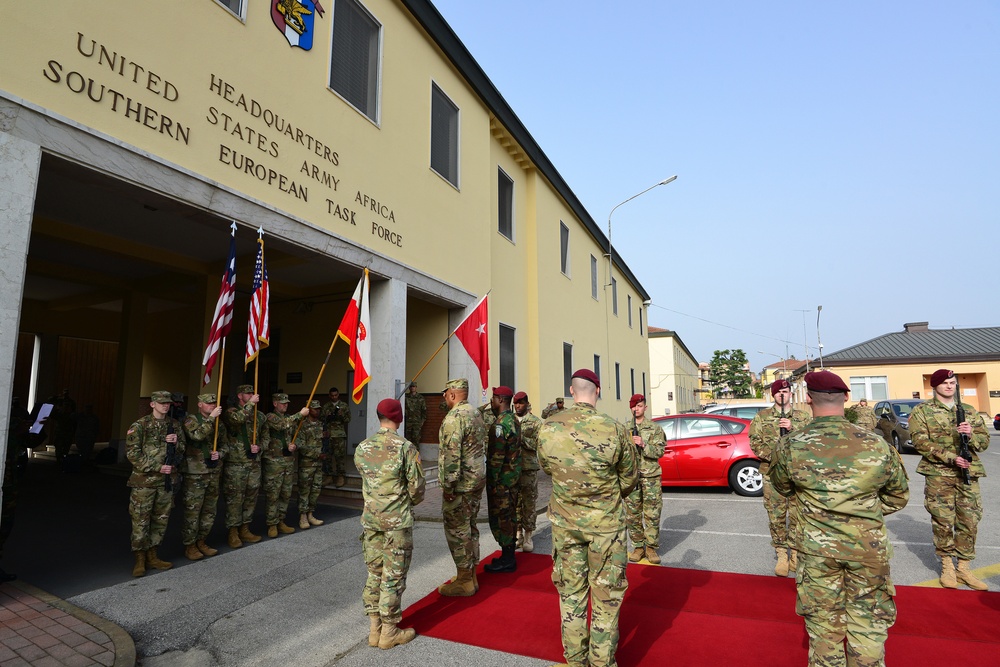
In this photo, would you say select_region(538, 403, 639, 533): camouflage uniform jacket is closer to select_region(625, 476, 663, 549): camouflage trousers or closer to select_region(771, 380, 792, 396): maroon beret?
select_region(625, 476, 663, 549): camouflage trousers

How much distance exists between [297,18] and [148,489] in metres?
6.38

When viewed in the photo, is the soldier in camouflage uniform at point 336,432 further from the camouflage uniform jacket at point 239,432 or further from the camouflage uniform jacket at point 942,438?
the camouflage uniform jacket at point 942,438

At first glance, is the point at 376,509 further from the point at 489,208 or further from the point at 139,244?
the point at 489,208

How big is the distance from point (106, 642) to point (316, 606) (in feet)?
4.90

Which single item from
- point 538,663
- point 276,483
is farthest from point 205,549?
point 538,663

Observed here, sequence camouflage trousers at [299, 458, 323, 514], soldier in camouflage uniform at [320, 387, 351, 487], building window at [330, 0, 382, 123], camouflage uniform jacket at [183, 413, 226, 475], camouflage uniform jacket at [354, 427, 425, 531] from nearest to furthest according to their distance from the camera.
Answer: camouflage uniform jacket at [354, 427, 425, 531], camouflage uniform jacket at [183, 413, 226, 475], camouflage trousers at [299, 458, 323, 514], building window at [330, 0, 382, 123], soldier in camouflage uniform at [320, 387, 351, 487]

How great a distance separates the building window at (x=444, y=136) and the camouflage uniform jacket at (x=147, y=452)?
7014 mm

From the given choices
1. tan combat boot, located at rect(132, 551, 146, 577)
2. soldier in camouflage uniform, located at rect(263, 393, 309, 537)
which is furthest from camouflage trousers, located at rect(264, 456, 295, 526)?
tan combat boot, located at rect(132, 551, 146, 577)

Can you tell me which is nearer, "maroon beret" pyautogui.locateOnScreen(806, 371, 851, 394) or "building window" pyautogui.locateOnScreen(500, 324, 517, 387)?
"maroon beret" pyautogui.locateOnScreen(806, 371, 851, 394)

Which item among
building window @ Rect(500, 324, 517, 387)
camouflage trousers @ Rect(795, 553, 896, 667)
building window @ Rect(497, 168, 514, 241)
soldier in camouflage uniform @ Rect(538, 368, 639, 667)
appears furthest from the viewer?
building window @ Rect(497, 168, 514, 241)

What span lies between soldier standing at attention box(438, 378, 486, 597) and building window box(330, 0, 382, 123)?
5.93 m

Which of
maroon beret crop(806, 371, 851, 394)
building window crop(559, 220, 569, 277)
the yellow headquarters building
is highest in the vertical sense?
building window crop(559, 220, 569, 277)

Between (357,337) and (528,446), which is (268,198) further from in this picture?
(528,446)

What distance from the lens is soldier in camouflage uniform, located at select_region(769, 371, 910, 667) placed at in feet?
9.43
